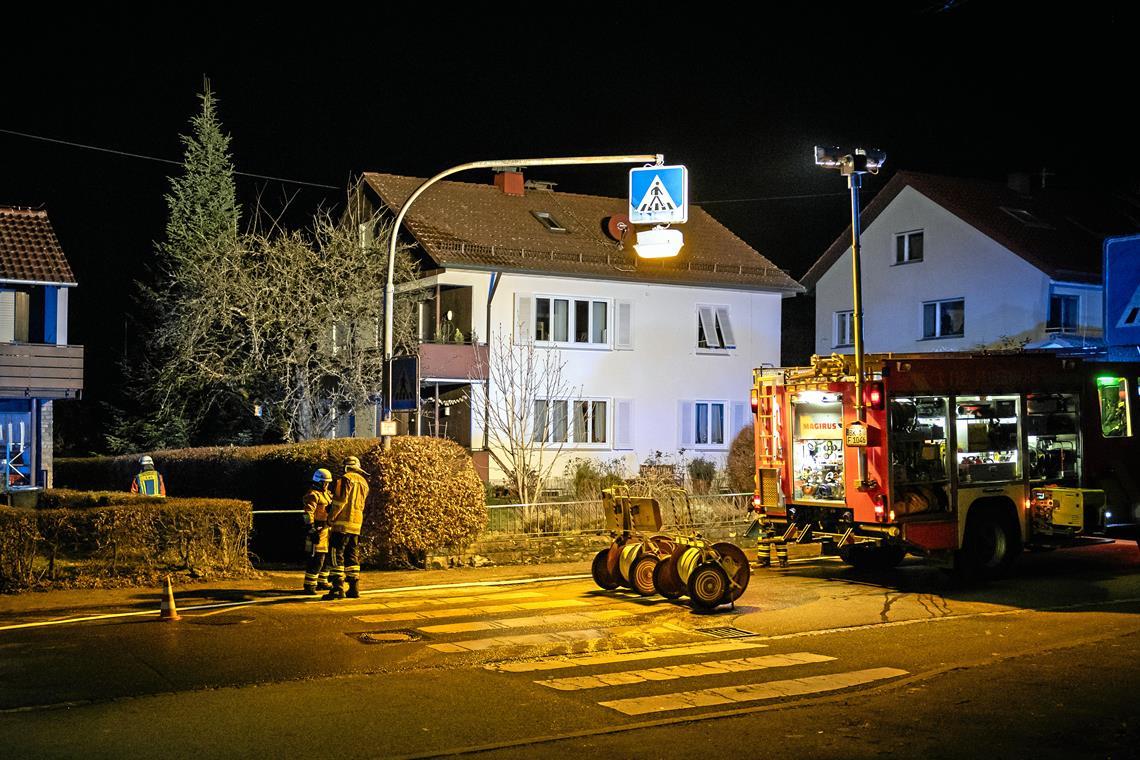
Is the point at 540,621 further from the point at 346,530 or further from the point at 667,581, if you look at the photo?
the point at 346,530

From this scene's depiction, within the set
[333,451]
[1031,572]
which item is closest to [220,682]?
[333,451]

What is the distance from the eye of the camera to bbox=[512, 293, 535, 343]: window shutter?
31.6 m

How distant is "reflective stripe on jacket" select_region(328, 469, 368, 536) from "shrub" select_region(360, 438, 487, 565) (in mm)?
2271

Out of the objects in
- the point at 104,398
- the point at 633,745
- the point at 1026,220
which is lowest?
the point at 633,745

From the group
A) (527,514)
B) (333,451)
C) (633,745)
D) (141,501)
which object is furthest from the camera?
(527,514)

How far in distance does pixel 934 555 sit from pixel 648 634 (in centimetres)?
512

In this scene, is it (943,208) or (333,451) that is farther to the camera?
(943,208)

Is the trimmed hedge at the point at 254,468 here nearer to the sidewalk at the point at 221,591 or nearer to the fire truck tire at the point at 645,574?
the sidewalk at the point at 221,591

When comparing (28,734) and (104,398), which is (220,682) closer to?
(28,734)

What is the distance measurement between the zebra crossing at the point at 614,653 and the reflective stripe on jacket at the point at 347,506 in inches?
37.6

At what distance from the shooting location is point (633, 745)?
764 cm

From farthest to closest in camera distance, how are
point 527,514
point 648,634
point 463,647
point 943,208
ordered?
1. point 943,208
2. point 527,514
3. point 648,634
4. point 463,647

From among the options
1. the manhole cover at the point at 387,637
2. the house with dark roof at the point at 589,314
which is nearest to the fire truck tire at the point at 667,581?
the manhole cover at the point at 387,637

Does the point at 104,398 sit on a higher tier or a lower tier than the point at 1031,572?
higher
